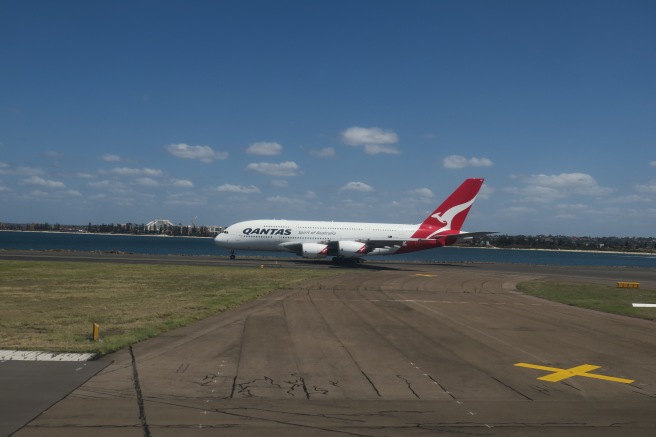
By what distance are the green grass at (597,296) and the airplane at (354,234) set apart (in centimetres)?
1807

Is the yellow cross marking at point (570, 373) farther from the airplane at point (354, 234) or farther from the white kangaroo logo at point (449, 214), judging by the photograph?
the white kangaroo logo at point (449, 214)

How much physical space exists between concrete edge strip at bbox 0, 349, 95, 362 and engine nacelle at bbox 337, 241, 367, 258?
4337 cm

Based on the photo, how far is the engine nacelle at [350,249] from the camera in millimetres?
56250

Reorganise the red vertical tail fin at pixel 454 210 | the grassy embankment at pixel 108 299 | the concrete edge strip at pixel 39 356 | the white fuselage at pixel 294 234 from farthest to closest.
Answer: the red vertical tail fin at pixel 454 210
the white fuselage at pixel 294 234
the grassy embankment at pixel 108 299
the concrete edge strip at pixel 39 356

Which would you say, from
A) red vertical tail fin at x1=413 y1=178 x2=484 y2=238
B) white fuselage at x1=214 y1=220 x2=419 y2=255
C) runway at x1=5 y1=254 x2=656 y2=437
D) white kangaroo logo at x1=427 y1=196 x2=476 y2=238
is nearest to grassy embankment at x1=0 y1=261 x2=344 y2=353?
runway at x1=5 y1=254 x2=656 y2=437

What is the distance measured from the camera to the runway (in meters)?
8.84

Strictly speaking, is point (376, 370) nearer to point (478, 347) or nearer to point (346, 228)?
point (478, 347)

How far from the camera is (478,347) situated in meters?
16.0

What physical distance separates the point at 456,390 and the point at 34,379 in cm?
814

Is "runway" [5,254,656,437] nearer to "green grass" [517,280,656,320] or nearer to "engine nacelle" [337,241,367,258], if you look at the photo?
"green grass" [517,280,656,320]

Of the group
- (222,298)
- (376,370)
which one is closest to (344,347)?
(376,370)

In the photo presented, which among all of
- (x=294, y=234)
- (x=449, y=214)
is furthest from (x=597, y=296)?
(x=294, y=234)

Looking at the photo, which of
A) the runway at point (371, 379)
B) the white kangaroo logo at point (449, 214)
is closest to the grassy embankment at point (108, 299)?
the runway at point (371, 379)

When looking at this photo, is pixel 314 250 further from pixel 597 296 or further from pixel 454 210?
pixel 597 296
